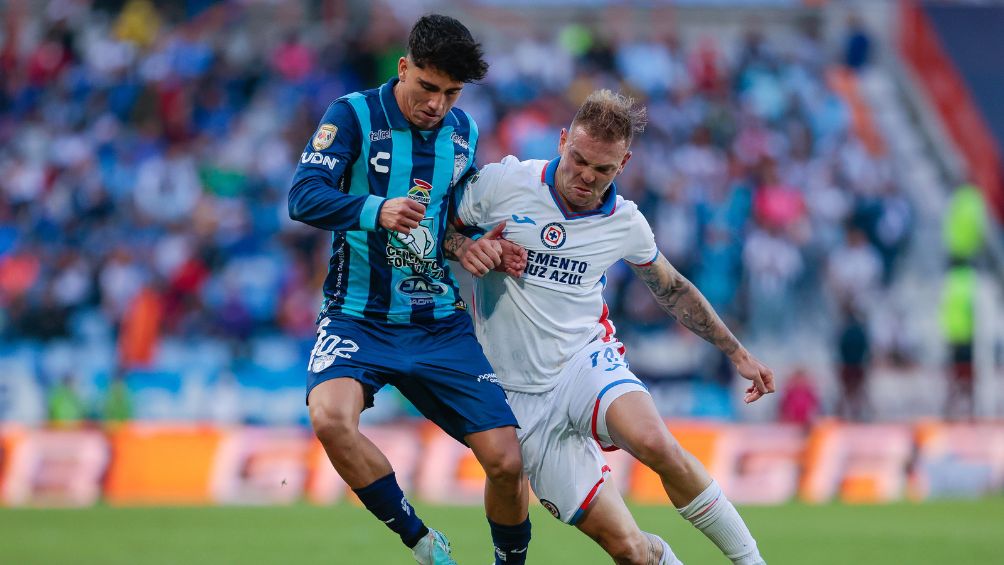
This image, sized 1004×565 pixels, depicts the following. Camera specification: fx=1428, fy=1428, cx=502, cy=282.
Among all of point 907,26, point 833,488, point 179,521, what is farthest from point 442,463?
point 907,26

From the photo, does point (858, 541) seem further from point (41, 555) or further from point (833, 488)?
point (41, 555)

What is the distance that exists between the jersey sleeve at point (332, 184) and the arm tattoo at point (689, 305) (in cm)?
170

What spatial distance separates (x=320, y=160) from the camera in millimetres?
6566

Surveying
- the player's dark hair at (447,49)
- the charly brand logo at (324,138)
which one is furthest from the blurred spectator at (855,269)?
the charly brand logo at (324,138)

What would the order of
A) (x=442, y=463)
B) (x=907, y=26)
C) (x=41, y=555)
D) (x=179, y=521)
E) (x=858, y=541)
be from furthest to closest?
1. (x=907, y=26)
2. (x=442, y=463)
3. (x=179, y=521)
4. (x=858, y=541)
5. (x=41, y=555)

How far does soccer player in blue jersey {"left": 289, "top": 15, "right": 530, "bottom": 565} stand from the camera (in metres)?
6.54

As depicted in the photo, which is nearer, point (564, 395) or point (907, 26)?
point (564, 395)

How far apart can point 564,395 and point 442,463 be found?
827 cm

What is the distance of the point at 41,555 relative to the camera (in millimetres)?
9906

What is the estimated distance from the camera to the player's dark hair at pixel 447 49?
649cm

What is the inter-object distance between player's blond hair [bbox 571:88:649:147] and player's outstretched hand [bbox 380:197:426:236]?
1067 mm

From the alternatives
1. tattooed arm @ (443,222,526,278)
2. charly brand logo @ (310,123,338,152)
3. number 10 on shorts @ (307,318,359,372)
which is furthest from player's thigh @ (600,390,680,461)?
charly brand logo @ (310,123,338,152)

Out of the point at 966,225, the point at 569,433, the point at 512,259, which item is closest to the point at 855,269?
the point at 966,225

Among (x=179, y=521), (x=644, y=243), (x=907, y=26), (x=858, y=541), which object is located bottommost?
(x=179, y=521)
